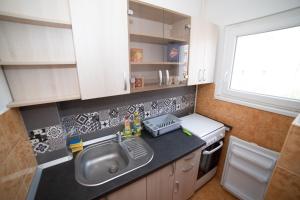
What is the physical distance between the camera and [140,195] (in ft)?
3.35

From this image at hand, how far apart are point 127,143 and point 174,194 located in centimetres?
71

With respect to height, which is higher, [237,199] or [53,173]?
[53,173]

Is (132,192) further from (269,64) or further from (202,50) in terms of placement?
(269,64)

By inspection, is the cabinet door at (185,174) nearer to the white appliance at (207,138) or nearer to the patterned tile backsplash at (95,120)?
the white appliance at (207,138)

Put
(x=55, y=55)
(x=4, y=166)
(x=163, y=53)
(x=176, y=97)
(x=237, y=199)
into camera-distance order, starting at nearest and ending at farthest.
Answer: (x=4, y=166) < (x=55, y=55) < (x=163, y=53) < (x=237, y=199) < (x=176, y=97)

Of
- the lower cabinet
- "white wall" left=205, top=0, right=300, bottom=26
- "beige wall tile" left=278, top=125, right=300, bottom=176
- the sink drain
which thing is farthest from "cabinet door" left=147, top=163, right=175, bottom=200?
"white wall" left=205, top=0, right=300, bottom=26

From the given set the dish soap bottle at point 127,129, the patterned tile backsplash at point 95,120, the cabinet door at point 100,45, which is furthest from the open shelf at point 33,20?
the dish soap bottle at point 127,129

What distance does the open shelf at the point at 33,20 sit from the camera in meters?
0.65

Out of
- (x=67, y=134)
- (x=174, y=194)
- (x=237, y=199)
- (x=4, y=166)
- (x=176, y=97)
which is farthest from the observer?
(x=176, y=97)

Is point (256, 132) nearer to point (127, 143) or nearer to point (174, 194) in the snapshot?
point (174, 194)

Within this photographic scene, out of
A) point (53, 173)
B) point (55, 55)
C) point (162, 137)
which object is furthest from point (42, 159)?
point (162, 137)

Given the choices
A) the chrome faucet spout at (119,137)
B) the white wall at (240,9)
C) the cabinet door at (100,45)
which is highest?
the white wall at (240,9)

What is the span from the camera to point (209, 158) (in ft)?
5.21

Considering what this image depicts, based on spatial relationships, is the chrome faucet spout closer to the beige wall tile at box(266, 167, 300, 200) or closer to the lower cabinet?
the lower cabinet
